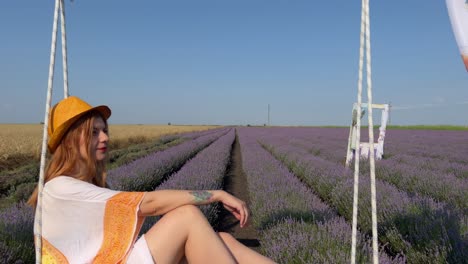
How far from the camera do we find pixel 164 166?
820 cm

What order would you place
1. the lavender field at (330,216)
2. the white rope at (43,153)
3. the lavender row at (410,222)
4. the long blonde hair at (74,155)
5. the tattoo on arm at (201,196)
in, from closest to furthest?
the white rope at (43,153) → the long blonde hair at (74,155) → the tattoo on arm at (201,196) → the lavender field at (330,216) → the lavender row at (410,222)

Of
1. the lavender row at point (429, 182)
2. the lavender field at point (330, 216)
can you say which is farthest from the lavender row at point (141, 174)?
the lavender row at point (429, 182)

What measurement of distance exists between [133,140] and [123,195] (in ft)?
80.1

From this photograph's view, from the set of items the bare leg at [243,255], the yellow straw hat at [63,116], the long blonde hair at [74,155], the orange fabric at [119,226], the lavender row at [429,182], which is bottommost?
the lavender row at [429,182]

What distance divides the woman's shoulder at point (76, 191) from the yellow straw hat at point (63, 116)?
0.60 feet

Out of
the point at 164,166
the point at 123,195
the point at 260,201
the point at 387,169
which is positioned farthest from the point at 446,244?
the point at 164,166

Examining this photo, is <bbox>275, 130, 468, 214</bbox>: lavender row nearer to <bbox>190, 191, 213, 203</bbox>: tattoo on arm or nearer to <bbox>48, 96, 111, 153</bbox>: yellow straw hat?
<bbox>190, 191, 213, 203</bbox>: tattoo on arm

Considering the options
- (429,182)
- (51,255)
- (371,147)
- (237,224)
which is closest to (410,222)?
(237,224)

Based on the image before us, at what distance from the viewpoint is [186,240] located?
177 centimetres

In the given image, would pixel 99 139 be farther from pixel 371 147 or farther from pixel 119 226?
pixel 371 147

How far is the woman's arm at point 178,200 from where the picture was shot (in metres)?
1.65

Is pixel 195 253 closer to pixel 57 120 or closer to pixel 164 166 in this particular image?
pixel 57 120

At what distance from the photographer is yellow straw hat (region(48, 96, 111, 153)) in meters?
1.59

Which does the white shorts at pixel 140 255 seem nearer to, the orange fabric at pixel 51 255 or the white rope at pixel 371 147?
the orange fabric at pixel 51 255
